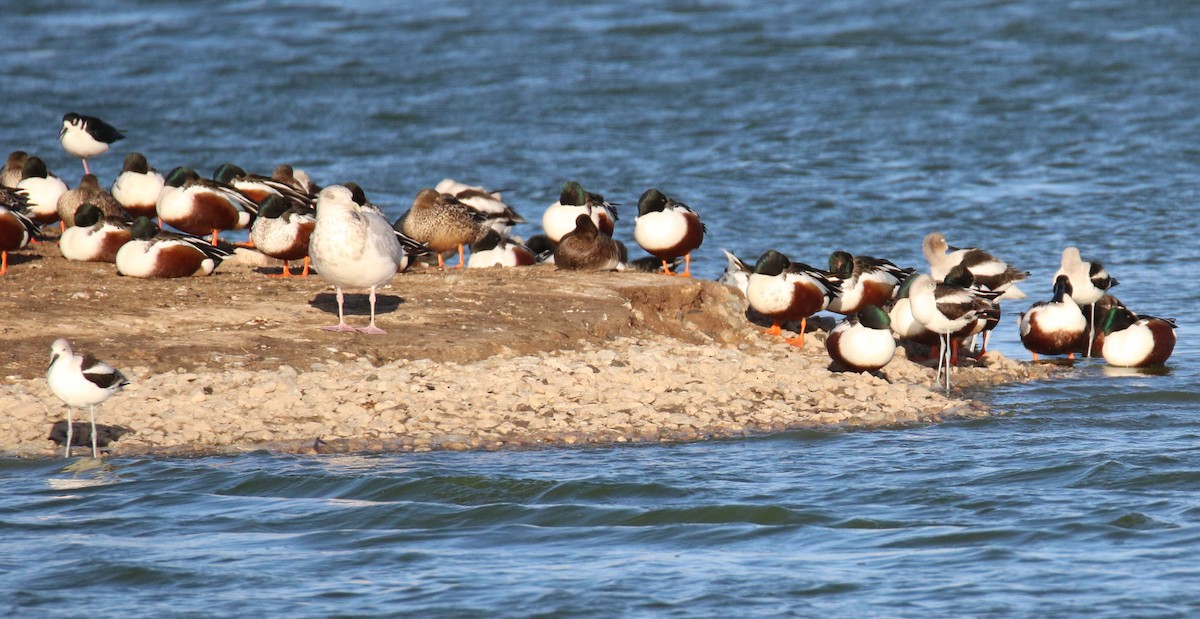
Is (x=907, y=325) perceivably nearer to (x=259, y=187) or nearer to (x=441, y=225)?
(x=441, y=225)

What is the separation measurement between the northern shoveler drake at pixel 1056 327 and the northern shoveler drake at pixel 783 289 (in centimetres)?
185

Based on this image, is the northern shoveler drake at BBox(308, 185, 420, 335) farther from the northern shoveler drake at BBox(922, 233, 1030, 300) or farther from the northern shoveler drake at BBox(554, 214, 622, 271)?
the northern shoveler drake at BBox(922, 233, 1030, 300)

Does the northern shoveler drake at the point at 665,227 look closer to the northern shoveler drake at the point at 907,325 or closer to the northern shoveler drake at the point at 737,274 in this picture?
the northern shoveler drake at the point at 737,274

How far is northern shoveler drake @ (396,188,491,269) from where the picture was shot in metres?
15.2

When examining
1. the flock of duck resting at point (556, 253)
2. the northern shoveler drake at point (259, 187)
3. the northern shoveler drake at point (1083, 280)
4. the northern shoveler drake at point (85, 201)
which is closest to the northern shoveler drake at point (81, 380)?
the flock of duck resting at point (556, 253)

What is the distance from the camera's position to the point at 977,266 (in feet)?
46.7

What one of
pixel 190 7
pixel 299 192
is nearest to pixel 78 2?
pixel 190 7

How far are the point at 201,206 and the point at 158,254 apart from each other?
1743 millimetres

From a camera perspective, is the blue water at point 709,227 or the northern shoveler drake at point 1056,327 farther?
the northern shoveler drake at point 1056,327

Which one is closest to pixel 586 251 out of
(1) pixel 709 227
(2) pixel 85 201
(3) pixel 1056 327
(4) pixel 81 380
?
(3) pixel 1056 327

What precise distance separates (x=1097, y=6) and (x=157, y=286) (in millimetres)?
26883

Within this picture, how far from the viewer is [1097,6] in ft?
113

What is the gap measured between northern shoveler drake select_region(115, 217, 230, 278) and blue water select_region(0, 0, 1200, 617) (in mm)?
4155

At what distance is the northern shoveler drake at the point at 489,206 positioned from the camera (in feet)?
51.9
